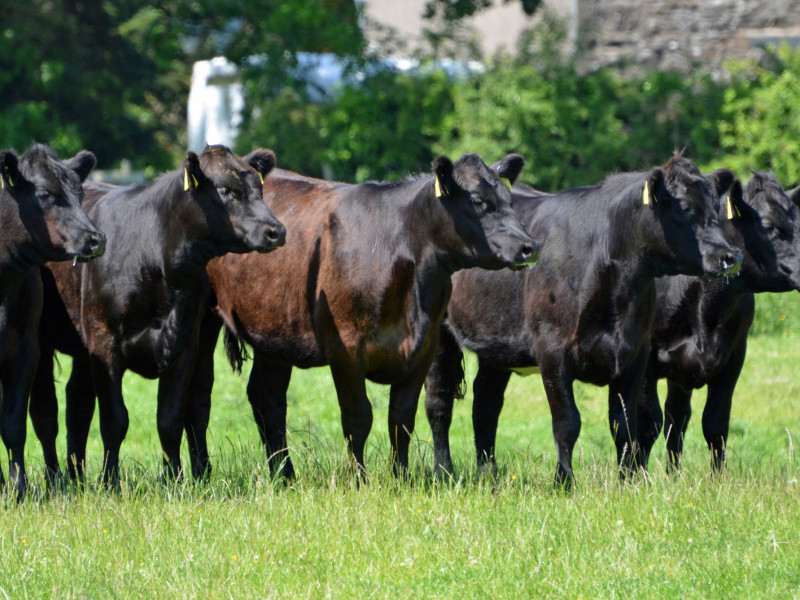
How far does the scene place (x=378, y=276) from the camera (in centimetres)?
748

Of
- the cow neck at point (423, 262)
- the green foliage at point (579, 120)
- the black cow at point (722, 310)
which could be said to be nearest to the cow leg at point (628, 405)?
the black cow at point (722, 310)

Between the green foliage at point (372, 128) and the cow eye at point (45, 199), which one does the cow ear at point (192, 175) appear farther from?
the green foliage at point (372, 128)

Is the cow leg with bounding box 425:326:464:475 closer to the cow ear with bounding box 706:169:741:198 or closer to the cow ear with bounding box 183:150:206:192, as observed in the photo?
the cow ear with bounding box 706:169:741:198

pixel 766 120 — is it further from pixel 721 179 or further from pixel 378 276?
pixel 378 276

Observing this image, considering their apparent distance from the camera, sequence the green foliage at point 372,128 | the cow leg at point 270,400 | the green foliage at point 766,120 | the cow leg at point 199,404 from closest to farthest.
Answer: the cow leg at point 199,404 < the cow leg at point 270,400 < the green foliage at point 766,120 < the green foliage at point 372,128

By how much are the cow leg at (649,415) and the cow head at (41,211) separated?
3.73m

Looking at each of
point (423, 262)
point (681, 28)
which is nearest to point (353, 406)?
point (423, 262)

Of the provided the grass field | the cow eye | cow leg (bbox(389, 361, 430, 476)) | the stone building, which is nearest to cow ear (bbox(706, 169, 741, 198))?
the grass field

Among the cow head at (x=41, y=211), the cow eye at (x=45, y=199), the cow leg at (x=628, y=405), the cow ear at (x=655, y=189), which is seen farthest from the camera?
the cow leg at (x=628, y=405)

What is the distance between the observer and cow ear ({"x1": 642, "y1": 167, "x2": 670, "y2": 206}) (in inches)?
294

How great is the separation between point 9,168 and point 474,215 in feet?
8.84

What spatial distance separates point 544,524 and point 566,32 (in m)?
14.9

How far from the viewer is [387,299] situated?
7457mm

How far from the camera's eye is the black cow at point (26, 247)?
704 centimetres
